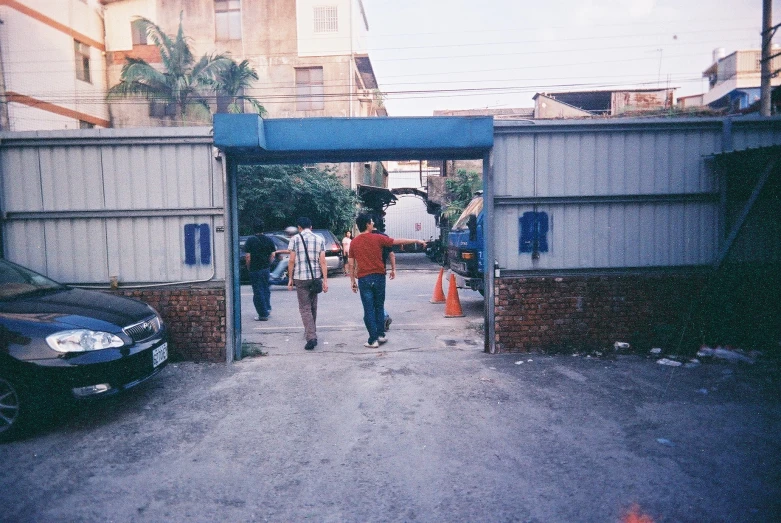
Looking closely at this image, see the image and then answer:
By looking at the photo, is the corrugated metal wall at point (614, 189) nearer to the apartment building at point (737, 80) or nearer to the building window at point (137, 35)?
the building window at point (137, 35)

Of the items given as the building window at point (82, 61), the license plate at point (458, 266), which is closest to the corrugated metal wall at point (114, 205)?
the license plate at point (458, 266)

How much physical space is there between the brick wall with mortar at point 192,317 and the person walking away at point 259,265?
9.22ft

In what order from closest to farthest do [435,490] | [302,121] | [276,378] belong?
Result: [435,490], [276,378], [302,121]

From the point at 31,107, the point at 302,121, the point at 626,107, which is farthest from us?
the point at 626,107

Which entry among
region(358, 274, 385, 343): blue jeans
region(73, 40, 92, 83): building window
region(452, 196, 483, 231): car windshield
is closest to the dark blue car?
region(358, 274, 385, 343): blue jeans

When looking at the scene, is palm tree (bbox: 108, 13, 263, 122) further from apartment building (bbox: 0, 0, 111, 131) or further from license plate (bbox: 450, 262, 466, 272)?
license plate (bbox: 450, 262, 466, 272)

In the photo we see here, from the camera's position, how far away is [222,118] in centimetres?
577

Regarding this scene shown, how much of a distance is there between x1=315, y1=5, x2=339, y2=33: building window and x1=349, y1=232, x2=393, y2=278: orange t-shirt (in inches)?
816

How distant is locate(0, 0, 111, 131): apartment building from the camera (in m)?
18.9

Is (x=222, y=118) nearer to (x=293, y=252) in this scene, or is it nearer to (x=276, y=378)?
(x=293, y=252)

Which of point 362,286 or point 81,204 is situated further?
point 362,286

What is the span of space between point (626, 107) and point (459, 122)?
2479cm

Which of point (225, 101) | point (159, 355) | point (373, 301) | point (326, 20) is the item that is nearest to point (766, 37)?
point (373, 301)


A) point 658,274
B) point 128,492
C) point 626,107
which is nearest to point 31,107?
point 128,492
